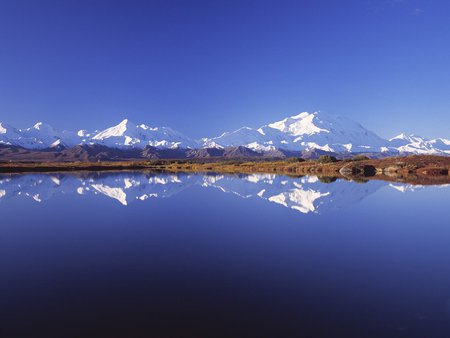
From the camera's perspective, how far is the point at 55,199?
3794 cm

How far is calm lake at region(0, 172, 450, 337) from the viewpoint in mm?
9680

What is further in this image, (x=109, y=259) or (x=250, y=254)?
(x=250, y=254)

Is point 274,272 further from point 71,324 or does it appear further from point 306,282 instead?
point 71,324

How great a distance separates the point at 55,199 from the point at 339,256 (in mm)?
30798

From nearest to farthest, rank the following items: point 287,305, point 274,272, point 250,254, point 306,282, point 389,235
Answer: point 287,305, point 306,282, point 274,272, point 250,254, point 389,235

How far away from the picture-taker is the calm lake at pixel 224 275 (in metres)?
9.68

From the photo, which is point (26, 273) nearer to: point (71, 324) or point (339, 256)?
point (71, 324)

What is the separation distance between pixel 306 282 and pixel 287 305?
219cm

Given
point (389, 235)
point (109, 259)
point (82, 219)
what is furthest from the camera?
point (82, 219)

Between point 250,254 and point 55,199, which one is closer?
point 250,254

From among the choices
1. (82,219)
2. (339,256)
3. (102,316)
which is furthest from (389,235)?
(82,219)

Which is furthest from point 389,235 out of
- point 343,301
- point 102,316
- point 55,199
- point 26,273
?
point 55,199

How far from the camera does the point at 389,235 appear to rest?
20.9 metres

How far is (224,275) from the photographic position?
43.9ft
